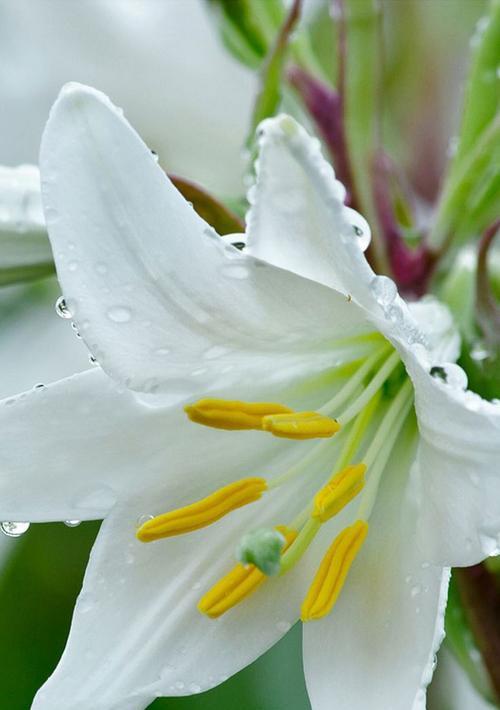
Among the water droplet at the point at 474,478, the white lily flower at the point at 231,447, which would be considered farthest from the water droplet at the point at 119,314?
the water droplet at the point at 474,478

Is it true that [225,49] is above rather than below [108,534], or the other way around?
above

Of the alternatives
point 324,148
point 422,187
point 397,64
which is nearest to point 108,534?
point 324,148

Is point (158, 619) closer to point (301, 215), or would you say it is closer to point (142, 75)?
point (301, 215)

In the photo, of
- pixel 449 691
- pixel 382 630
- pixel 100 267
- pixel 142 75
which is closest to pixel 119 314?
pixel 100 267

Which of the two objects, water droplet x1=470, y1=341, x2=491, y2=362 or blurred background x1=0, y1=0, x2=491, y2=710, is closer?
water droplet x1=470, y1=341, x2=491, y2=362

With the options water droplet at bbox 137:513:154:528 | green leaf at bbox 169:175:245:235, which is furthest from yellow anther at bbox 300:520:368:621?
green leaf at bbox 169:175:245:235

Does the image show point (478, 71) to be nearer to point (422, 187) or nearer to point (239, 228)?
point (239, 228)

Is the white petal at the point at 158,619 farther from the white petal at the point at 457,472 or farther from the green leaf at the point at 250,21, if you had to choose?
the green leaf at the point at 250,21

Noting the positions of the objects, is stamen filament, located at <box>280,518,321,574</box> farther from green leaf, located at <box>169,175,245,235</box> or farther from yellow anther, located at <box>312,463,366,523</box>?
green leaf, located at <box>169,175,245,235</box>
